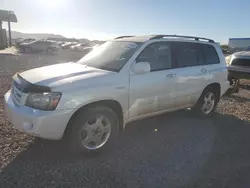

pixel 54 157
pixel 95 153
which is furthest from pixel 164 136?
pixel 54 157

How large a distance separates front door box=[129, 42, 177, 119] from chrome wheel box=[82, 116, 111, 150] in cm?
54

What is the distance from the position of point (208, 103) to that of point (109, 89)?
3.12 meters

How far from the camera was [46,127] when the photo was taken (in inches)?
133

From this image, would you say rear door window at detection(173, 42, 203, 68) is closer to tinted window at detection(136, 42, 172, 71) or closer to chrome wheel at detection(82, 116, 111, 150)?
tinted window at detection(136, 42, 172, 71)

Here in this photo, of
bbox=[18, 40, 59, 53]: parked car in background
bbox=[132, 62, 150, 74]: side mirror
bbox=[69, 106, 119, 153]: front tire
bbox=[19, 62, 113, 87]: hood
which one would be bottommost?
bbox=[18, 40, 59, 53]: parked car in background

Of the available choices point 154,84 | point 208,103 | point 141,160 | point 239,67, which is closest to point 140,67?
point 154,84

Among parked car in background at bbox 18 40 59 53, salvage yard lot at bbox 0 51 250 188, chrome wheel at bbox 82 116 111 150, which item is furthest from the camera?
parked car in background at bbox 18 40 59 53

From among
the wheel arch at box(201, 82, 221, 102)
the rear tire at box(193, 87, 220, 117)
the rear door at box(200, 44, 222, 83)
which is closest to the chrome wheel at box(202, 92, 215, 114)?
the rear tire at box(193, 87, 220, 117)

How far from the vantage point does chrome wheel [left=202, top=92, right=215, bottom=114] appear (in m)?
5.93

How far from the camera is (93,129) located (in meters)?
3.80

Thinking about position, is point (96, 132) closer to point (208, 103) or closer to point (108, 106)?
point (108, 106)

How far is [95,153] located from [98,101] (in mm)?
799

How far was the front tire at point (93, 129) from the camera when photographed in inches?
142

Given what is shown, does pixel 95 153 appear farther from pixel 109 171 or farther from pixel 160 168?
pixel 160 168
